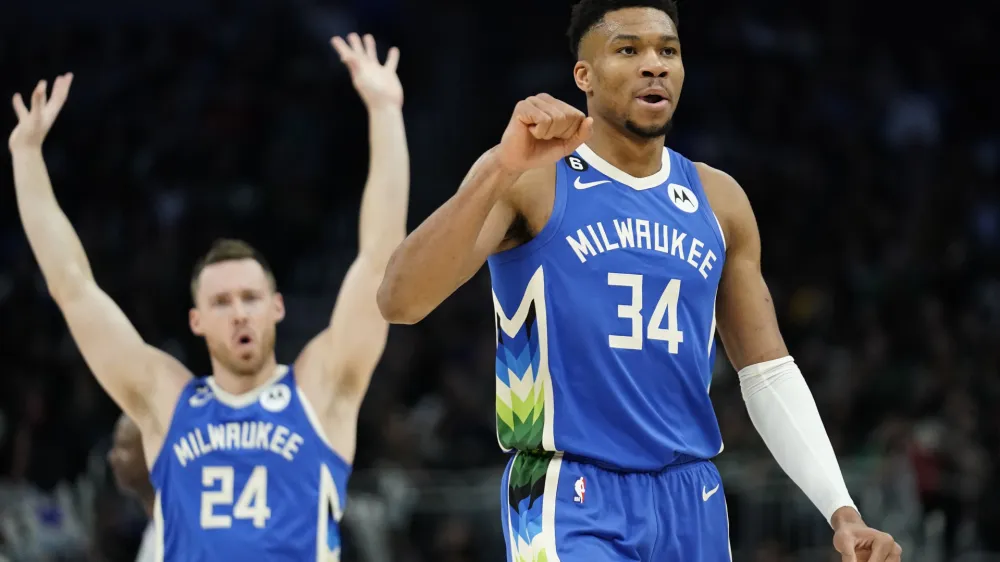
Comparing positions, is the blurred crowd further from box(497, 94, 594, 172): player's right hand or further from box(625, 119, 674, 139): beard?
box(497, 94, 594, 172): player's right hand

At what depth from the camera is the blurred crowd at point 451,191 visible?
35.4 ft

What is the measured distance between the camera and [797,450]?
15.0 feet

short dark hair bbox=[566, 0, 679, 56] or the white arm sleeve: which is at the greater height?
short dark hair bbox=[566, 0, 679, 56]

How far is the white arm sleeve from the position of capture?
4473 mm

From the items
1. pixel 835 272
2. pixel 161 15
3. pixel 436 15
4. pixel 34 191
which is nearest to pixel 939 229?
pixel 835 272

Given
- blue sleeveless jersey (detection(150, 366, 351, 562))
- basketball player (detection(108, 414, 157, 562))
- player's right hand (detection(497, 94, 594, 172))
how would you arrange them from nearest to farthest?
player's right hand (detection(497, 94, 594, 172))
blue sleeveless jersey (detection(150, 366, 351, 562))
basketball player (detection(108, 414, 157, 562))

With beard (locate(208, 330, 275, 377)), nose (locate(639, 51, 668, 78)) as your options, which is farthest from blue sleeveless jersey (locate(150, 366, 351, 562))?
nose (locate(639, 51, 668, 78))

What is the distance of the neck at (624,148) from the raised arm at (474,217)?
48 cm

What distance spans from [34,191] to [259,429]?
149 centimetres

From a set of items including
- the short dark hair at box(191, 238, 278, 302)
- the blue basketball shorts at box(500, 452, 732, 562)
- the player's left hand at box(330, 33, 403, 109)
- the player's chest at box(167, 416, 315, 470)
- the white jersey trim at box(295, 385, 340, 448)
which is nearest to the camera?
the blue basketball shorts at box(500, 452, 732, 562)

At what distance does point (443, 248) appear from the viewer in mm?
4004

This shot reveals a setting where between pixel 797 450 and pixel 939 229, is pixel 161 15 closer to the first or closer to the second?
pixel 939 229

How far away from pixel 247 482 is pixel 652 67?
2621 mm

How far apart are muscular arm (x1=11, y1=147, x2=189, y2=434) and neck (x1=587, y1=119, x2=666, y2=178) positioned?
256 cm
